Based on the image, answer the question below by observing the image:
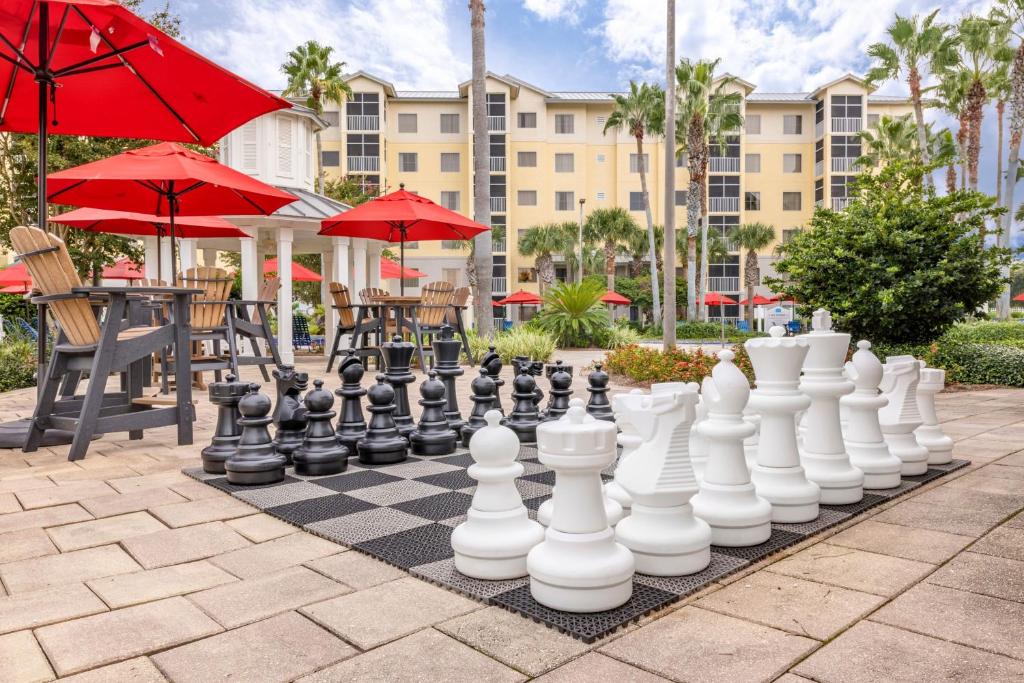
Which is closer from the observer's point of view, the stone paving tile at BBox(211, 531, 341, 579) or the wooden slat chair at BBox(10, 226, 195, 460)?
the stone paving tile at BBox(211, 531, 341, 579)

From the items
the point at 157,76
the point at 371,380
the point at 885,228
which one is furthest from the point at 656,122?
the point at 157,76

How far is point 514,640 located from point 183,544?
1.32 m

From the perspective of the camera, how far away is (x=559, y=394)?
13.3 ft

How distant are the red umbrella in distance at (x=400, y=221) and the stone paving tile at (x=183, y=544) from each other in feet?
20.2

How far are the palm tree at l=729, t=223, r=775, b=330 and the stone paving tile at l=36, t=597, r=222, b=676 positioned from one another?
38.9 m

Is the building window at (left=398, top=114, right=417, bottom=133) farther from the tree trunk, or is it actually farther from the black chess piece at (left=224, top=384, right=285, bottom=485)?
the black chess piece at (left=224, top=384, right=285, bottom=485)

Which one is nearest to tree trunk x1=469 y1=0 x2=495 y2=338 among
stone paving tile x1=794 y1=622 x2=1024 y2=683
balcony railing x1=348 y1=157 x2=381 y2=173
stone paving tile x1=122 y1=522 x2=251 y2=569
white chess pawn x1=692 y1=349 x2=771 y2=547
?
stone paving tile x1=122 y1=522 x2=251 y2=569

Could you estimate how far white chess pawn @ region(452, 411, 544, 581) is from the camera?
192 cm

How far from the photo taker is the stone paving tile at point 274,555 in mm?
2061

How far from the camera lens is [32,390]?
8117 mm

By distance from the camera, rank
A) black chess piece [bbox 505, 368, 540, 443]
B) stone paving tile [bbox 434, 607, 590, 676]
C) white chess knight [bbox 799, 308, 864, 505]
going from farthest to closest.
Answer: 1. black chess piece [bbox 505, 368, 540, 443]
2. white chess knight [bbox 799, 308, 864, 505]
3. stone paving tile [bbox 434, 607, 590, 676]

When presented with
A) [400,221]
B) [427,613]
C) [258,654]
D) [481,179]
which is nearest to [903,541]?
[427,613]

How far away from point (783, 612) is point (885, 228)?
770 centimetres

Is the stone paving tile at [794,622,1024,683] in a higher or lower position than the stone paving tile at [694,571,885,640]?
higher
